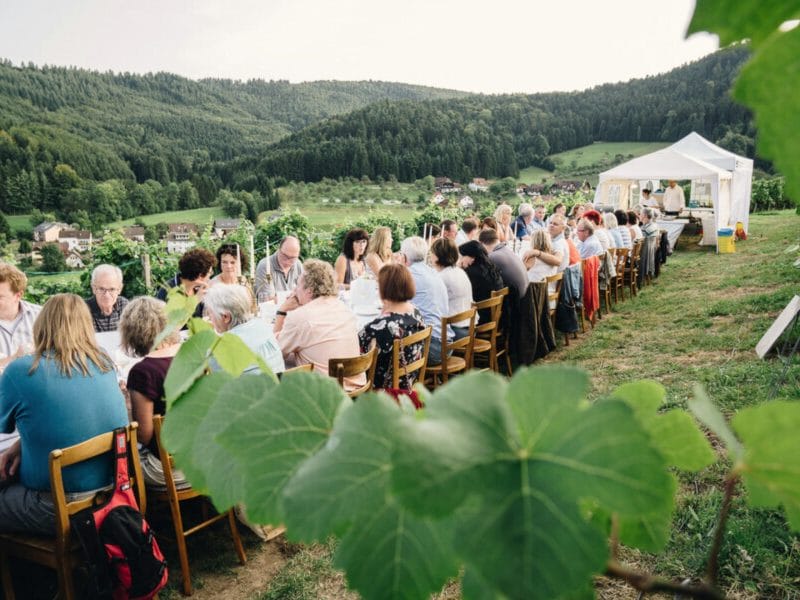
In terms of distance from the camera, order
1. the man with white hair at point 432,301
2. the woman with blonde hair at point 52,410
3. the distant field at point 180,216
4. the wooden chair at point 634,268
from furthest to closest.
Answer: the distant field at point 180,216
the wooden chair at point 634,268
the man with white hair at point 432,301
the woman with blonde hair at point 52,410

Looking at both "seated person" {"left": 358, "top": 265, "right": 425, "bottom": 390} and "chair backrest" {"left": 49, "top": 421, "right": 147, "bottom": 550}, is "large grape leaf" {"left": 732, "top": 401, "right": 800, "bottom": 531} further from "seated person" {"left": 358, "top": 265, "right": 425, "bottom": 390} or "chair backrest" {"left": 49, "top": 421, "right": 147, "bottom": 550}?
"seated person" {"left": 358, "top": 265, "right": 425, "bottom": 390}

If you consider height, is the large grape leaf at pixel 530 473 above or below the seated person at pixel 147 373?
above

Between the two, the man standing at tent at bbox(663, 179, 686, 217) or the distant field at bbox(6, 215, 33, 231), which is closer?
the man standing at tent at bbox(663, 179, 686, 217)

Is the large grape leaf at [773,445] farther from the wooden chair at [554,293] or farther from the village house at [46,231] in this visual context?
the village house at [46,231]

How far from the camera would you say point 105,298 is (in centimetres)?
425

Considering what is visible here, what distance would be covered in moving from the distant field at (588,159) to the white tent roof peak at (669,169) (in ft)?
131

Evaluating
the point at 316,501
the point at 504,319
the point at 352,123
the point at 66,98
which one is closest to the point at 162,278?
the point at 504,319

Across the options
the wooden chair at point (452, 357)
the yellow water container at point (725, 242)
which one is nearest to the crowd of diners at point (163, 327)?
the wooden chair at point (452, 357)

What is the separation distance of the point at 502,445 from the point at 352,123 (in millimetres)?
65122

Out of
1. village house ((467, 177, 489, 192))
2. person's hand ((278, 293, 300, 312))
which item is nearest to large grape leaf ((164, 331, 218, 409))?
person's hand ((278, 293, 300, 312))

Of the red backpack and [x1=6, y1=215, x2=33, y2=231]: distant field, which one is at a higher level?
the red backpack

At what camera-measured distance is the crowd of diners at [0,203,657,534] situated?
2.57 meters

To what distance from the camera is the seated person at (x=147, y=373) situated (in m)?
2.88

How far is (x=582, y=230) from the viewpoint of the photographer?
752cm
